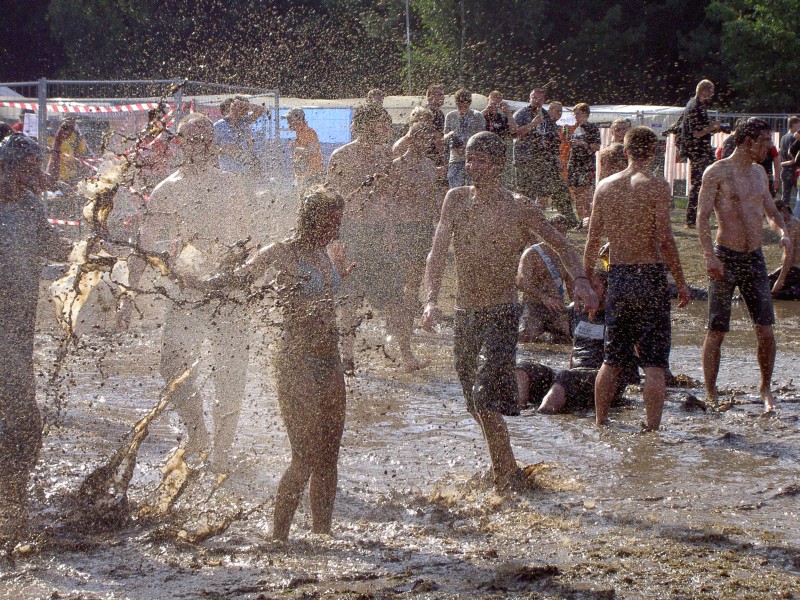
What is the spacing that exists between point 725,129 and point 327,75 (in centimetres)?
1647

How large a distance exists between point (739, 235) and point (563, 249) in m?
2.04

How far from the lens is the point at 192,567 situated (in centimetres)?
445

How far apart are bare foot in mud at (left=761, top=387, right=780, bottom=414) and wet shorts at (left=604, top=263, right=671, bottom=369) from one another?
1.16m

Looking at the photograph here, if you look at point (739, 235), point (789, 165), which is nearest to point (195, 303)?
point (739, 235)

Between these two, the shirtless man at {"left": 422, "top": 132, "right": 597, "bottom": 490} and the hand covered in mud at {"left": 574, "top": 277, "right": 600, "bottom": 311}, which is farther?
the hand covered in mud at {"left": 574, "top": 277, "right": 600, "bottom": 311}

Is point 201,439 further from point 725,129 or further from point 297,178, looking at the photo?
point 725,129

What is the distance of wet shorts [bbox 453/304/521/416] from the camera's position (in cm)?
542

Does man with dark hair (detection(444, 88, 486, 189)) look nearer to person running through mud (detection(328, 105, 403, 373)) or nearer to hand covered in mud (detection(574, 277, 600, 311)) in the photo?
person running through mud (detection(328, 105, 403, 373))

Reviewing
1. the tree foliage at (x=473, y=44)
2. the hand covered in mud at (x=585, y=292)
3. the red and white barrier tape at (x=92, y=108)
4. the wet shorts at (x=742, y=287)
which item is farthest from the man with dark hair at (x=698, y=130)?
the tree foliage at (x=473, y=44)

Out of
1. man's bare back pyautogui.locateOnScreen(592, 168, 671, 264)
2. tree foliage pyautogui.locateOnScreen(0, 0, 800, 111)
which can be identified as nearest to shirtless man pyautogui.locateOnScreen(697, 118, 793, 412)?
man's bare back pyautogui.locateOnScreen(592, 168, 671, 264)

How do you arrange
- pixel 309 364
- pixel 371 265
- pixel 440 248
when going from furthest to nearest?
1. pixel 371 265
2. pixel 440 248
3. pixel 309 364

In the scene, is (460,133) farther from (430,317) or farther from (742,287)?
(430,317)

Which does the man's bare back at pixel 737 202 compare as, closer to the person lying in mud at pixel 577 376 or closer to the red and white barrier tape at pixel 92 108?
the person lying in mud at pixel 577 376

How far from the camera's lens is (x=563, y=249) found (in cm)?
560
